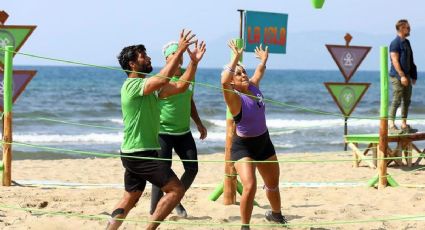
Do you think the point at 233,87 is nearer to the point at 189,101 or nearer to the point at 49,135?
the point at 189,101

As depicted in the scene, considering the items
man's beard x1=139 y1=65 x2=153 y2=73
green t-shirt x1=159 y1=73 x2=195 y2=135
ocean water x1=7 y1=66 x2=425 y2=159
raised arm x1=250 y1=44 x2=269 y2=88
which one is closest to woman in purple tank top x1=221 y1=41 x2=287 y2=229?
raised arm x1=250 y1=44 x2=269 y2=88

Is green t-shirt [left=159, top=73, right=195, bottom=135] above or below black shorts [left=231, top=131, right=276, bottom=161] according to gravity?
above

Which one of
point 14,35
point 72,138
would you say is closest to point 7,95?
point 14,35

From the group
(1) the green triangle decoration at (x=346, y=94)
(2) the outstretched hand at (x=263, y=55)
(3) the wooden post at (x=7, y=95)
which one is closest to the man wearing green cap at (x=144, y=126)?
(2) the outstretched hand at (x=263, y=55)

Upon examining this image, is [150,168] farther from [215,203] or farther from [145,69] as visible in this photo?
[215,203]

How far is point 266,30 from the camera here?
800cm

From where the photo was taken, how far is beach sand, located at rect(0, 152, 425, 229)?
684 centimetres

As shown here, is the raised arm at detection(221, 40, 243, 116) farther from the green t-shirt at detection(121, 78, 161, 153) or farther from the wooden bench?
the wooden bench

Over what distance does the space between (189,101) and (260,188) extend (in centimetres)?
272

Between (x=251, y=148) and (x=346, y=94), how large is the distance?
686 centimetres

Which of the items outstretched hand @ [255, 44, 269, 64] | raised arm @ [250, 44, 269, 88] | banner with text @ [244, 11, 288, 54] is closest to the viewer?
raised arm @ [250, 44, 269, 88]

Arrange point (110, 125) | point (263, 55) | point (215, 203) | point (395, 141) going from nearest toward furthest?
1. point (263, 55)
2. point (215, 203)
3. point (395, 141)
4. point (110, 125)

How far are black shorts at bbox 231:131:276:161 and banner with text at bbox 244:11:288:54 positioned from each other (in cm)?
157

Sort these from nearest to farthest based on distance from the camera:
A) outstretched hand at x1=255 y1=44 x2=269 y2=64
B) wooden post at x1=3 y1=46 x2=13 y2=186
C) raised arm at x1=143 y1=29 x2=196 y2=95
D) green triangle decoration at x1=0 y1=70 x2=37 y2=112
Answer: raised arm at x1=143 y1=29 x2=196 y2=95 < outstretched hand at x1=255 y1=44 x2=269 y2=64 < wooden post at x1=3 y1=46 x2=13 y2=186 < green triangle decoration at x1=0 y1=70 x2=37 y2=112
